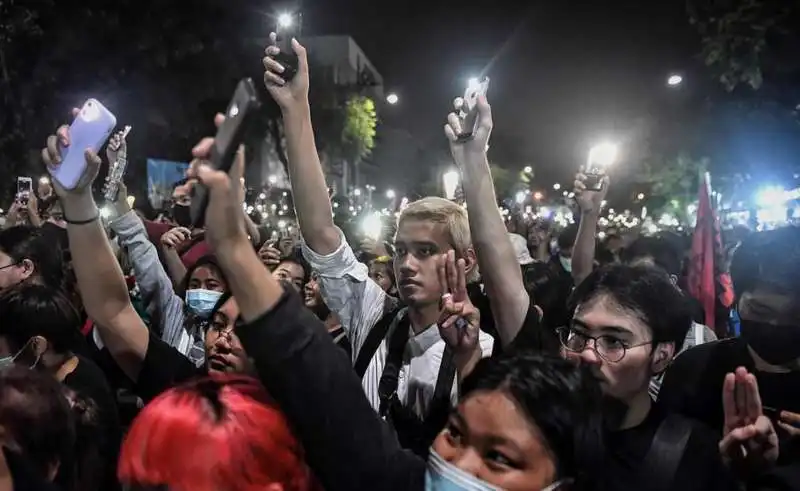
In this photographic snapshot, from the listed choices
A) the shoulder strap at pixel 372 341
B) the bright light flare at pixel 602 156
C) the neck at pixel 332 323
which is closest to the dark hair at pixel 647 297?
the shoulder strap at pixel 372 341

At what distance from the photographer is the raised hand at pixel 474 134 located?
3.27 meters

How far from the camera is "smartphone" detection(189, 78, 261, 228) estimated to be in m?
1.60

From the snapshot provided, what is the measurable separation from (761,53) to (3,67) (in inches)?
584

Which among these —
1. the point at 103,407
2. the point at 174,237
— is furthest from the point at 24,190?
the point at 103,407

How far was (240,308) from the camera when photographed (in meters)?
1.76

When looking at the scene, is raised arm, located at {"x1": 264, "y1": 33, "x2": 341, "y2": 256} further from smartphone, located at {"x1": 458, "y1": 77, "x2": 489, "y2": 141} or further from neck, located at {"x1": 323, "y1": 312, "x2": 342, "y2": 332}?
neck, located at {"x1": 323, "y1": 312, "x2": 342, "y2": 332}

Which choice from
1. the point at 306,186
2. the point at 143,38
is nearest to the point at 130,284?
the point at 306,186

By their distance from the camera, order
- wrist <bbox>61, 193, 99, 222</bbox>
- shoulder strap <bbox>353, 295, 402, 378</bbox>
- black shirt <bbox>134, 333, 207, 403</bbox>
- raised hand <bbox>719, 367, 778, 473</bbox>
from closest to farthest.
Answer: raised hand <bbox>719, 367, 778, 473</bbox> < wrist <bbox>61, 193, 99, 222</bbox> < black shirt <bbox>134, 333, 207, 403</bbox> < shoulder strap <bbox>353, 295, 402, 378</bbox>

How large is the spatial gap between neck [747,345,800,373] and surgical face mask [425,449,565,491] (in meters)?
1.63

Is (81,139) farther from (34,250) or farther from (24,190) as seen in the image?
(24,190)

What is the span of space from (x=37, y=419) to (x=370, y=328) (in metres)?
1.51

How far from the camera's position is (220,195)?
167cm

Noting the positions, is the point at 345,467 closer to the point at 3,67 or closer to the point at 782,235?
the point at 782,235

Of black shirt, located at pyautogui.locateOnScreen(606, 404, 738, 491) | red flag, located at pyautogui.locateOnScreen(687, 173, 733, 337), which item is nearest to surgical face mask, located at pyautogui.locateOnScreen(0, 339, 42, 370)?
black shirt, located at pyautogui.locateOnScreen(606, 404, 738, 491)
